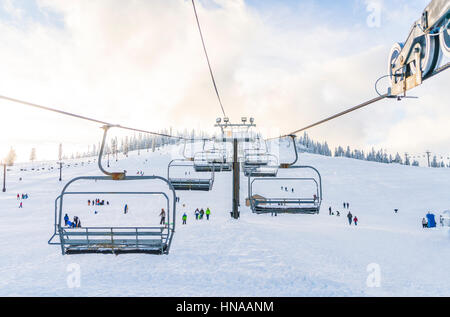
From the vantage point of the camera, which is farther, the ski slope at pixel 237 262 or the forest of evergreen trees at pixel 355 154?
the forest of evergreen trees at pixel 355 154

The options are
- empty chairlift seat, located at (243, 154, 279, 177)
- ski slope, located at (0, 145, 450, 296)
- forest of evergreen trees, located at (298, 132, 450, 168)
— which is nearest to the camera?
ski slope, located at (0, 145, 450, 296)

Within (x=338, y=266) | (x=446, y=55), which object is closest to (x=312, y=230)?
(x=338, y=266)

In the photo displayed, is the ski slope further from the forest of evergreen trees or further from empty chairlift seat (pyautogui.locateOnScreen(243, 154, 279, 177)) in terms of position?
the forest of evergreen trees

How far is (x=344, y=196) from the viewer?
141 ft

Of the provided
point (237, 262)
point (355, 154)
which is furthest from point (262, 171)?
point (355, 154)

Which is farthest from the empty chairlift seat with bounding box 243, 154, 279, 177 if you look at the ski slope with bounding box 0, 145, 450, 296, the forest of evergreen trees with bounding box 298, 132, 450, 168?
the forest of evergreen trees with bounding box 298, 132, 450, 168

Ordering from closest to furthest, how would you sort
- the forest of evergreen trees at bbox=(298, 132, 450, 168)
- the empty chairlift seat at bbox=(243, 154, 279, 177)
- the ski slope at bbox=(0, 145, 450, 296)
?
the ski slope at bbox=(0, 145, 450, 296) < the empty chairlift seat at bbox=(243, 154, 279, 177) < the forest of evergreen trees at bbox=(298, 132, 450, 168)

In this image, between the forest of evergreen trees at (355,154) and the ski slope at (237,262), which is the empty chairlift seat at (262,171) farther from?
the forest of evergreen trees at (355,154)

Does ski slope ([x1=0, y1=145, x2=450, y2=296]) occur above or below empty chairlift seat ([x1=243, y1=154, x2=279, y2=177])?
below

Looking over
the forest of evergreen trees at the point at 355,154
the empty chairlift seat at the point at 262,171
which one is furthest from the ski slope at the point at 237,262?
the forest of evergreen trees at the point at 355,154

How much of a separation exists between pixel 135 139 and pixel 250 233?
158665 mm

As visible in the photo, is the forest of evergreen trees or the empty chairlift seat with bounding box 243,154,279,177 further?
the forest of evergreen trees

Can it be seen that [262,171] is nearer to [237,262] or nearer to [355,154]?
[237,262]
